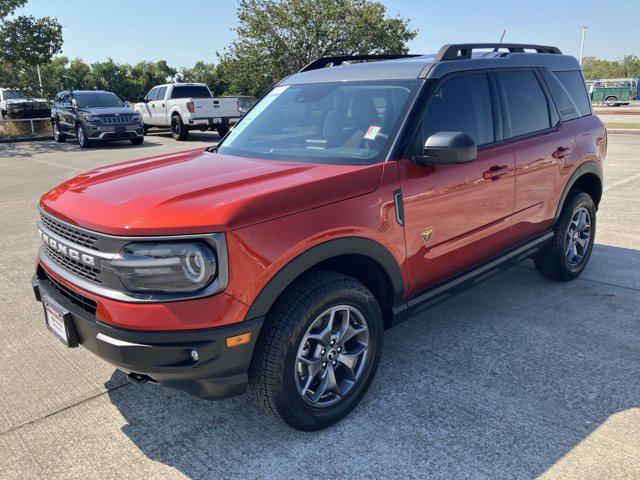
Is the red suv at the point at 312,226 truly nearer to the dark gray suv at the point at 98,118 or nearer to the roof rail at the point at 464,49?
the roof rail at the point at 464,49

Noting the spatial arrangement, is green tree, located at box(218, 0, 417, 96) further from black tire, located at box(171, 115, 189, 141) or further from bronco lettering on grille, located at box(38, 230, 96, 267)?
bronco lettering on grille, located at box(38, 230, 96, 267)

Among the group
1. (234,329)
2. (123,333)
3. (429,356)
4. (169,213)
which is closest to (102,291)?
(123,333)

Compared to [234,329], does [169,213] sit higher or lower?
higher

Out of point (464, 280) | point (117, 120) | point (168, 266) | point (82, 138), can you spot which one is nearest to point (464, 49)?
point (464, 280)

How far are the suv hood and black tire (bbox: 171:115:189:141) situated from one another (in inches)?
634

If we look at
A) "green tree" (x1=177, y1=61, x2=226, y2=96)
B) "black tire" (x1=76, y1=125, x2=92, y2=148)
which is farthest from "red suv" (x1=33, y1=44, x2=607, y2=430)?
"green tree" (x1=177, y1=61, x2=226, y2=96)

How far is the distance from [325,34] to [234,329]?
93.3ft

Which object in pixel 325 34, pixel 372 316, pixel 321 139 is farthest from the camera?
pixel 325 34

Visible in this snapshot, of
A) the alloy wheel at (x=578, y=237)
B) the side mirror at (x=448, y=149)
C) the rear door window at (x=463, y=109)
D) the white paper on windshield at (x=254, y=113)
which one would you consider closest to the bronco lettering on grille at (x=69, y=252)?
the white paper on windshield at (x=254, y=113)

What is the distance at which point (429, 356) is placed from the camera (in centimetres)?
357

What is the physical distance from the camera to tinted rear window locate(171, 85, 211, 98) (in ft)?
63.7

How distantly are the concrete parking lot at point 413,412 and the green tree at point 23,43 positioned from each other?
60.5ft

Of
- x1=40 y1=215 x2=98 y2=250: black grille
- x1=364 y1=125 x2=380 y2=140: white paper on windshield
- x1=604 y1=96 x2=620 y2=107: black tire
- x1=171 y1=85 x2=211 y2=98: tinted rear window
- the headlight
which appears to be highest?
x1=171 y1=85 x2=211 y2=98: tinted rear window

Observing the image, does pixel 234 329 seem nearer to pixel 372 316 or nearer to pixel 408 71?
pixel 372 316
